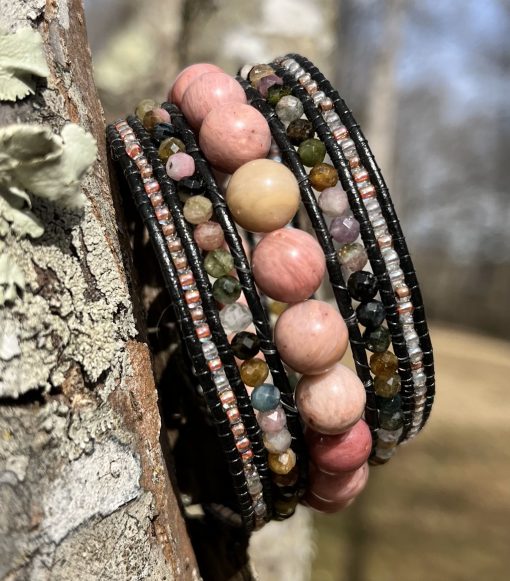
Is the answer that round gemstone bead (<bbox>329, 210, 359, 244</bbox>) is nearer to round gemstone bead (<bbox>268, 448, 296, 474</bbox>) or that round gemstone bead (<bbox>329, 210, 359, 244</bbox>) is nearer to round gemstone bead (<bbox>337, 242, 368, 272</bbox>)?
round gemstone bead (<bbox>337, 242, 368, 272</bbox>)

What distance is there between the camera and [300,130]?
63 cm

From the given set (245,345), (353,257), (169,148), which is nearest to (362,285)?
(353,257)

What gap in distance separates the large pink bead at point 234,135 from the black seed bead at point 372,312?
18 cm

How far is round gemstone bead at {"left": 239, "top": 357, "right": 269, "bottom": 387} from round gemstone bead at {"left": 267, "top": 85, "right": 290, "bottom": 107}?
274mm

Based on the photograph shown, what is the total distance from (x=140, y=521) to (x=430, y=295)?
6.24 metres

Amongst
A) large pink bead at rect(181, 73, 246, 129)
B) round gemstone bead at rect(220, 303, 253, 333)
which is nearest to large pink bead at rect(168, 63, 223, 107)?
large pink bead at rect(181, 73, 246, 129)

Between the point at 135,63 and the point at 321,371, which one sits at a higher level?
the point at 135,63

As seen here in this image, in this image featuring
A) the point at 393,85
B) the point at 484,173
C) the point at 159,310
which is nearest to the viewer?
the point at 159,310

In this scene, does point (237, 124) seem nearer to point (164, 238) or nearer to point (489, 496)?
point (164, 238)

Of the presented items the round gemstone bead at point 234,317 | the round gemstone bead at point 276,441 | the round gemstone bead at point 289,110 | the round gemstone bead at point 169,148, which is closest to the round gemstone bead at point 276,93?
the round gemstone bead at point 289,110

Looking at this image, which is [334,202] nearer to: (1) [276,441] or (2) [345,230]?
(2) [345,230]

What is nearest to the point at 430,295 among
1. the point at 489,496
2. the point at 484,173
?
the point at 484,173

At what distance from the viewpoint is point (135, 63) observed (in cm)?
165

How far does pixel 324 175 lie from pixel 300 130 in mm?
53
